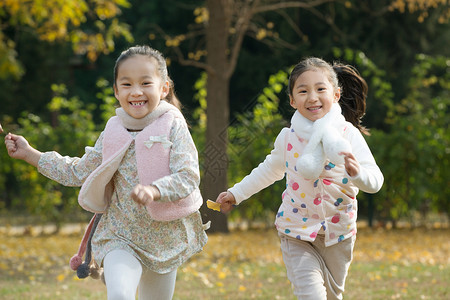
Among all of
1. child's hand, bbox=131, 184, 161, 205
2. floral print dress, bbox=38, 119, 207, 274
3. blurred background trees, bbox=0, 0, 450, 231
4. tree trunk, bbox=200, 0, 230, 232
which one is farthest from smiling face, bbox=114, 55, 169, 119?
tree trunk, bbox=200, 0, 230, 232

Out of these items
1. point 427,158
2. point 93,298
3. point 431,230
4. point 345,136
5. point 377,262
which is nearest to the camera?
point 345,136

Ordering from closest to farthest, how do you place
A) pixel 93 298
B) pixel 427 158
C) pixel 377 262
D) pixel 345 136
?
pixel 345 136 → pixel 93 298 → pixel 377 262 → pixel 427 158

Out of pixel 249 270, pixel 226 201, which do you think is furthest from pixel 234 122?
pixel 226 201

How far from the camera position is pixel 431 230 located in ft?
36.0

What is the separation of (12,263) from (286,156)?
17.9ft

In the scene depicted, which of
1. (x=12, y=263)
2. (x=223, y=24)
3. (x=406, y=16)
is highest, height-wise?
(x=406, y=16)

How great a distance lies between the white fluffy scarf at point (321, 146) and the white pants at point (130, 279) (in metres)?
0.85

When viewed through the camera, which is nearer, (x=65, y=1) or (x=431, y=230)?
(x=65, y=1)

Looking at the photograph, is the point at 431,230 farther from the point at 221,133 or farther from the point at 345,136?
the point at 345,136

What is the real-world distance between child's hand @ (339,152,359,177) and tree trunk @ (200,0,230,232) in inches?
239

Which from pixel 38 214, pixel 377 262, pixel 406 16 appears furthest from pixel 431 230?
pixel 406 16

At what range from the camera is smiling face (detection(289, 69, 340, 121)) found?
334 centimetres

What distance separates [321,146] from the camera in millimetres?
3207

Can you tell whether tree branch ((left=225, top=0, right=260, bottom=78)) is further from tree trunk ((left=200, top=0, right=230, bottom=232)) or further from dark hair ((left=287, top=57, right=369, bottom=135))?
dark hair ((left=287, top=57, right=369, bottom=135))
